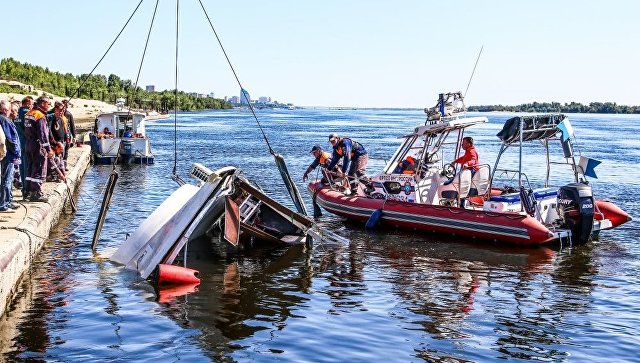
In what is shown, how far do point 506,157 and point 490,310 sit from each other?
31.9m

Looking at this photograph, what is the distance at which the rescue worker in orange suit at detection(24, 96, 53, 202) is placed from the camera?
1541 cm

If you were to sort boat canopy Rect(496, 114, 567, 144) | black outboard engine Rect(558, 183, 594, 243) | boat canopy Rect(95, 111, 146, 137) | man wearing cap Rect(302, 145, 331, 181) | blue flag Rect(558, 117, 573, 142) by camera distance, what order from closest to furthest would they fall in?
black outboard engine Rect(558, 183, 594, 243) → boat canopy Rect(496, 114, 567, 144) → blue flag Rect(558, 117, 573, 142) → man wearing cap Rect(302, 145, 331, 181) → boat canopy Rect(95, 111, 146, 137)

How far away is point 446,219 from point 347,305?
5.92 metres

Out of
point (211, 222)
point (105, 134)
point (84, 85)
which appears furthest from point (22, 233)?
point (84, 85)

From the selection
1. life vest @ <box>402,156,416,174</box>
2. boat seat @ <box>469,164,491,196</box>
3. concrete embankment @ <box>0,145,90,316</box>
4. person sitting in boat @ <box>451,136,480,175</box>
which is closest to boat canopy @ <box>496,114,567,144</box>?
person sitting in boat @ <box>451,136,480,175</box>

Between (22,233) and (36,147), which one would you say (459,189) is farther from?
(22,233)

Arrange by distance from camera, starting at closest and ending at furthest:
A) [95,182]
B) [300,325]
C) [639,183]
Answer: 1. [300,325]
2. [95,182]
3. [639,183]

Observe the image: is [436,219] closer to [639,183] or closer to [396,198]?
[396,198]

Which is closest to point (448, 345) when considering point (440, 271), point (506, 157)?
point (440, 271)

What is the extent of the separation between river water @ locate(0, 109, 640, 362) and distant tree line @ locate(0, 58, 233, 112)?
46378mm

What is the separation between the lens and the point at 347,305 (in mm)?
11672

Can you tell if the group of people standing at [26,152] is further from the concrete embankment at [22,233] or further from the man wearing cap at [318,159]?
the man wearing cap at [318,159]

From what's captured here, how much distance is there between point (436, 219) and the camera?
56.3 feet

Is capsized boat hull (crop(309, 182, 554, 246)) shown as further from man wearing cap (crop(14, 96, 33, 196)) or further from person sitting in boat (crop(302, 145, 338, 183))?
man wearing cap (crop(14, 96, 33, 196))
